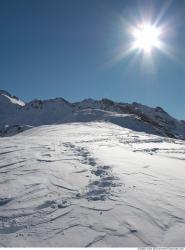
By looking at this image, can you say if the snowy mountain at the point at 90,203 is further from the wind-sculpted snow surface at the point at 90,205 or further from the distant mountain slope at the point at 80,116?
the distant mountain slope at the point at 80,116

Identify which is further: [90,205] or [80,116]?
[80,116]

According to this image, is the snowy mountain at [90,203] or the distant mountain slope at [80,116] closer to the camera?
the snowy mountain at [90,203]

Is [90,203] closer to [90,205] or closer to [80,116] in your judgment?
[90,205]

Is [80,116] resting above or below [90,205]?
above

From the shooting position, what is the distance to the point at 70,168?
1132cm

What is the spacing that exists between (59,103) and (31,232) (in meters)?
114

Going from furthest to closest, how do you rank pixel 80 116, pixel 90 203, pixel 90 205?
pixel 80 116 < pixel 90 203 < pixel 90 205

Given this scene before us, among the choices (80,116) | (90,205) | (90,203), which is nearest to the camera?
(90,205)

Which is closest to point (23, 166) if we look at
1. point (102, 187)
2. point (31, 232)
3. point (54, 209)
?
point (102, 187)

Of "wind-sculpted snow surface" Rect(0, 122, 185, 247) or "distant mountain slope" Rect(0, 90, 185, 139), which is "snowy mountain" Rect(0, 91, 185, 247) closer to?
"wind-sculpted snow surface" Rect(0, 122, 185, 247)

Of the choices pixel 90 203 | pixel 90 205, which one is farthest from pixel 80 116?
pixel 90 205

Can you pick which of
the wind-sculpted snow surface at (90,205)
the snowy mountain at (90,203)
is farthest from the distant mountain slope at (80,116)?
the wind-sculpted snow surface at (90,205)

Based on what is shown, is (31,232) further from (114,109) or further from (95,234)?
(114,109)

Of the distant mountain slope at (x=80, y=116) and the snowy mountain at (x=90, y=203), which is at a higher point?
the distant mountain slope at (x=80, y=116)
